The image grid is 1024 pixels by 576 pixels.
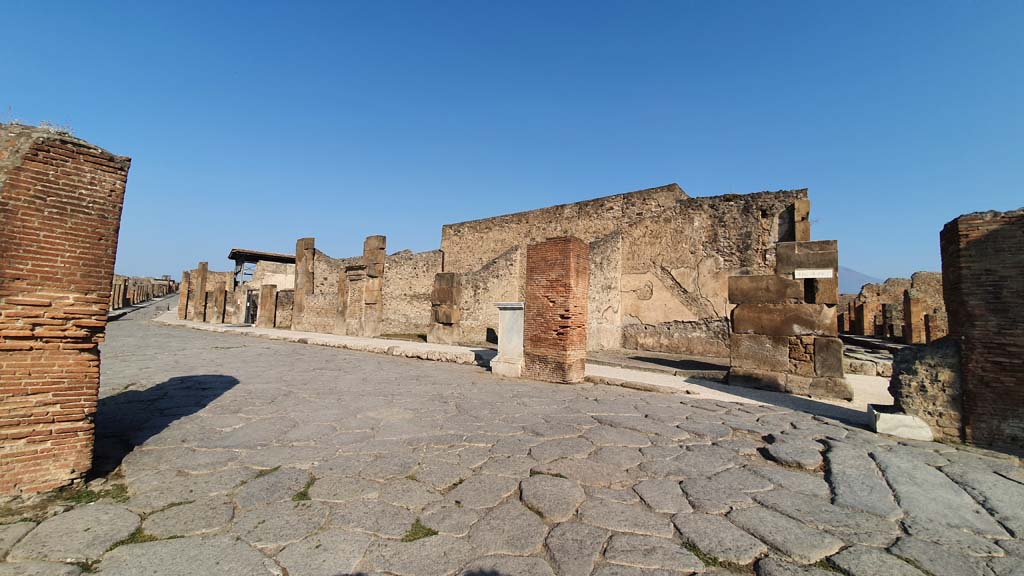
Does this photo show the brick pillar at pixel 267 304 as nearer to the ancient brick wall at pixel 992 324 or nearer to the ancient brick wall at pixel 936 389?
the ancient brick wall at pixel 936 389

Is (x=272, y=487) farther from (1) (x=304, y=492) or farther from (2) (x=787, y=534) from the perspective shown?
(2) (x=787, y=534)

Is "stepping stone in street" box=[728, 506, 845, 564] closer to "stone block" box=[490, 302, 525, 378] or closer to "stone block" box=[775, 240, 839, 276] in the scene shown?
"stone block" box=[490, 302, 525, 378]

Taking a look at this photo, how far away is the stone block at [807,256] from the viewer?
5.98 meters

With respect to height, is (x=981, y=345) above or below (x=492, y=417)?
above

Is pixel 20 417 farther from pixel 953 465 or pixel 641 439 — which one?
pixel 953 465

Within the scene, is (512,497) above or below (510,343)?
below

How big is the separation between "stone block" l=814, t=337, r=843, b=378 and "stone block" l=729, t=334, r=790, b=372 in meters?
0.35

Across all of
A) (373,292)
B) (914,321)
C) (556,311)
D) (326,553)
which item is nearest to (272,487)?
(326,553)

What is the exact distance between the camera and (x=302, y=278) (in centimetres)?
1616

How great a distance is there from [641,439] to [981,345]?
304cm

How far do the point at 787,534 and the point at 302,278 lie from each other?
1715 cm

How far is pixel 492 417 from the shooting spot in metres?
3.96

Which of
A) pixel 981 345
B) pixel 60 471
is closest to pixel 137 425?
pixel 60 471

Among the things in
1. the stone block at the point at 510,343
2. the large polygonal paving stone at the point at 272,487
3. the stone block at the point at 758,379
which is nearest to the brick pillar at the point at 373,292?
the stone block at the point at 510,343
